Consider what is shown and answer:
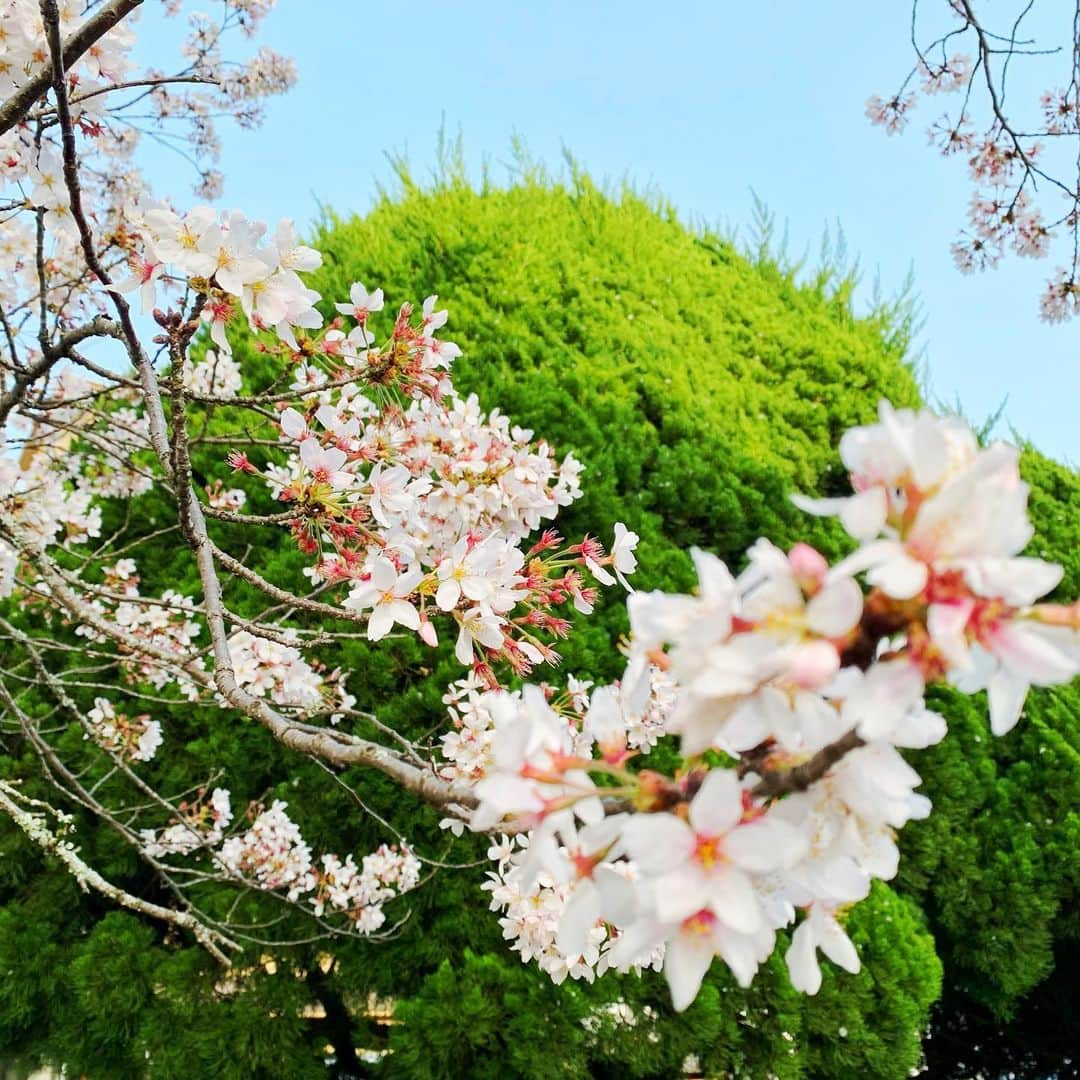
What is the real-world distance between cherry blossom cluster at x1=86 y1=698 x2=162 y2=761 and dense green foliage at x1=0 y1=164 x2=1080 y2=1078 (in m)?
0.15

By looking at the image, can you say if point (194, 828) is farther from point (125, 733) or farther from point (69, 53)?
point (69, 53)

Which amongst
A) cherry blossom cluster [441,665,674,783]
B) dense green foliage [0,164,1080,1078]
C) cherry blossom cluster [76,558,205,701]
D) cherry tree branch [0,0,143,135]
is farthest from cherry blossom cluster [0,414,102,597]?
cherry blossom cluster [441,665,674,783]

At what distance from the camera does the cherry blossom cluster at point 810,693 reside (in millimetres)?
534

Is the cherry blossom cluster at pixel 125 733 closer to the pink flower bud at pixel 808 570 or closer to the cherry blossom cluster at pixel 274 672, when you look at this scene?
the cherry blossom cluster at pixel 274 672

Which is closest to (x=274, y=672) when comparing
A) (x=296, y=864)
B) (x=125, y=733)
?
(x=296, y=864)

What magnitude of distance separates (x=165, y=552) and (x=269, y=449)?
22.5 inches

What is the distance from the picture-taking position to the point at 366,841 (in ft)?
9.45

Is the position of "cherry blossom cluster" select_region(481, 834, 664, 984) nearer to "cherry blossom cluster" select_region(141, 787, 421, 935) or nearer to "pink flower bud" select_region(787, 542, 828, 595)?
"cherry blossom cluster" select_region(141, 787, 421, 935)

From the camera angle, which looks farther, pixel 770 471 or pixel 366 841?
pixel 770 471

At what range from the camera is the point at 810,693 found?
0.54 m

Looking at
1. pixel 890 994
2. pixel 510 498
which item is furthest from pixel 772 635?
pixel 890 994

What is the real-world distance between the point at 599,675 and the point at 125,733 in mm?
1528

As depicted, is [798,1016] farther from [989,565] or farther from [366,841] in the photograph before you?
[989,565]

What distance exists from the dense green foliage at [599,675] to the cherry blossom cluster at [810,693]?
213cm
